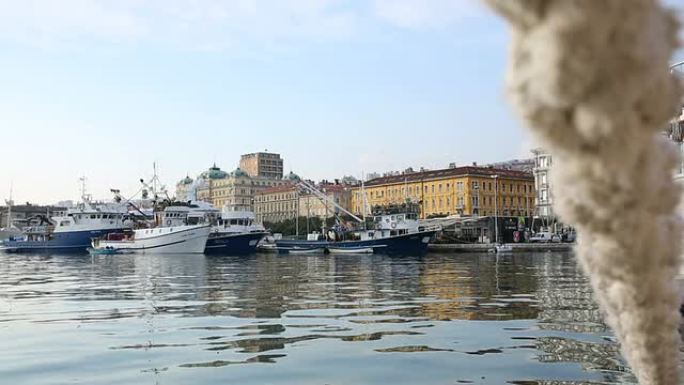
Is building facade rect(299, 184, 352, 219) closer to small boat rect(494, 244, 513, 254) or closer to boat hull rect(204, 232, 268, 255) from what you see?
boat hull rect(204, 232, 268, 255)

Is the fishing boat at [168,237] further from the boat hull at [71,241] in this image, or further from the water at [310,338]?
the water at [310,338]

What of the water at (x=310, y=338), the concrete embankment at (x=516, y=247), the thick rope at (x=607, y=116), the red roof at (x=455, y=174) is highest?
the red roof at (x=455, y=174)

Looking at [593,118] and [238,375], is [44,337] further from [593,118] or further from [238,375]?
[593,118]

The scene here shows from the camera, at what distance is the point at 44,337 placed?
511 inches

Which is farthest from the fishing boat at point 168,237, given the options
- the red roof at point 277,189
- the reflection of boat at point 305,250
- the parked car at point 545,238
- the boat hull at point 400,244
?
the red roof at point 277,189

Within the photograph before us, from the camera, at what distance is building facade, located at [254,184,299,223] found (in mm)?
183250

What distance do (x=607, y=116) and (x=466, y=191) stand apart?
13380 centimetres

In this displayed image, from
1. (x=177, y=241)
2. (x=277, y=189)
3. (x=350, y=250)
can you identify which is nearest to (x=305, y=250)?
(x=350, y=250)

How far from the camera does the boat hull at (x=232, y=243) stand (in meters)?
76.8

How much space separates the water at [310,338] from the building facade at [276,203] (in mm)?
160798

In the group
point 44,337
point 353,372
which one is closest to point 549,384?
point 353,372

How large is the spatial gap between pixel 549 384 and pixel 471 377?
1.07 metres

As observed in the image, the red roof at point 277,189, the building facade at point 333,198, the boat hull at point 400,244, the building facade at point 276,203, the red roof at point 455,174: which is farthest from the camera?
the red roof at point 277,189

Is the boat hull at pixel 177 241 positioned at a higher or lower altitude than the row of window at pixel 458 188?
lower
